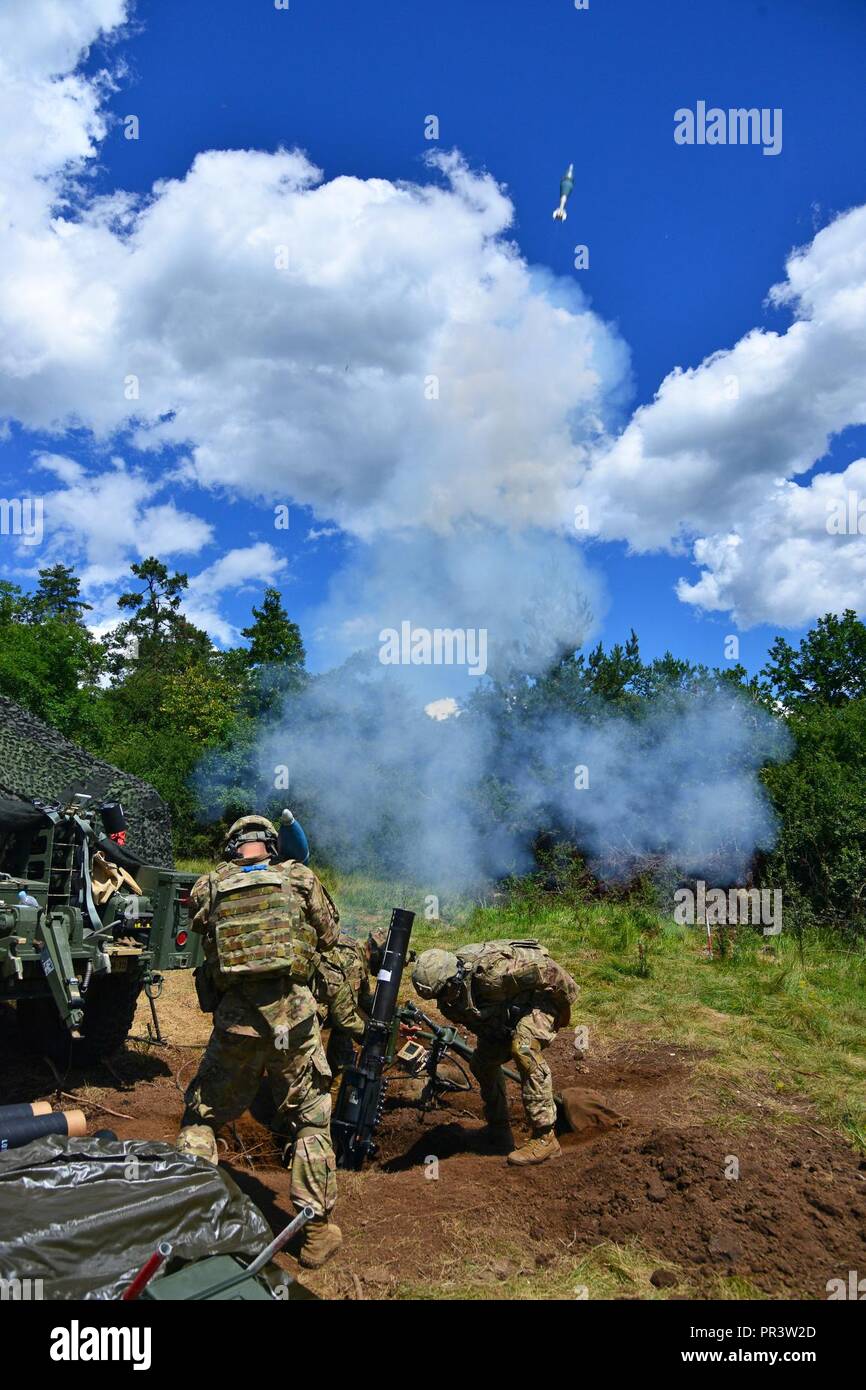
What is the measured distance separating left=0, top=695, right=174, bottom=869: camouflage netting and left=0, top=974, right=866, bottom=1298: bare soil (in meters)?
2.06

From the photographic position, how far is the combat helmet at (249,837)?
14.8ft

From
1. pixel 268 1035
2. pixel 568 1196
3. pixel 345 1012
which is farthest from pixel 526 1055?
pixel 268 1035

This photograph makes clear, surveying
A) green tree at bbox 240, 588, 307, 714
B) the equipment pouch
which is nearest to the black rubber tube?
the equipment pouch

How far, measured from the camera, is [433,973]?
219 inches

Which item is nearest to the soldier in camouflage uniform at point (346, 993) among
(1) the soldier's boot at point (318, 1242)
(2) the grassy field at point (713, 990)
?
(1) the soldier's boot at point (318, 1242)

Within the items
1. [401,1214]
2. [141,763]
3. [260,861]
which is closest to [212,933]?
[260,861]

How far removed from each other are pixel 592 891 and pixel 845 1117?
27.4 feet

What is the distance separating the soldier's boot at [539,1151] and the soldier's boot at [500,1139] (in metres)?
0.50

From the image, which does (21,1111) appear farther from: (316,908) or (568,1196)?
(568,1196)

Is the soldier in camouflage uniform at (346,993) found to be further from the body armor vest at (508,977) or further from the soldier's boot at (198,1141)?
the soldier's boot at (198,1141)

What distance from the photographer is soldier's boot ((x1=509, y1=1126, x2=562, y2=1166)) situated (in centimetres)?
512

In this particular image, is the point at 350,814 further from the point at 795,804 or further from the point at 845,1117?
the point at 845,1117

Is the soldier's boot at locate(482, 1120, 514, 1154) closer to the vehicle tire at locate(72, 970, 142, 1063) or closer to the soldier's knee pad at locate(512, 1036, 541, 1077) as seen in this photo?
the soldier's knee pad at locate(512, 1036, 541, 1077)

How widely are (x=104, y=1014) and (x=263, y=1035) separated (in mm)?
3170
